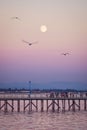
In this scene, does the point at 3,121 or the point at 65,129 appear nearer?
the point at 65,129

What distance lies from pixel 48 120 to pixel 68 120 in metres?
1.93

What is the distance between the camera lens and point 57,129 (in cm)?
3092

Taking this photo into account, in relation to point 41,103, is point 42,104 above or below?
below

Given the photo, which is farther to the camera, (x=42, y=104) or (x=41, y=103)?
(x=42, y=104)

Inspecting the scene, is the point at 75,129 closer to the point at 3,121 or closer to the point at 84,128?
the point at 84,128

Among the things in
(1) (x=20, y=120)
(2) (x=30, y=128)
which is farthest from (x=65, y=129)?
(1) (x=20, y=120)

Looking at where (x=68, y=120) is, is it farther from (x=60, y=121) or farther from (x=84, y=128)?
(x=84, y=128)

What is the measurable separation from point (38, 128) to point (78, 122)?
5.77 meters

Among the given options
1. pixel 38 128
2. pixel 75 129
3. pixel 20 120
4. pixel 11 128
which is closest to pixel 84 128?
pixel 75 129

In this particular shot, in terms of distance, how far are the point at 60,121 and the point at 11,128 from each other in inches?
287

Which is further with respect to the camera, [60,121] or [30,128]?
[60,121]

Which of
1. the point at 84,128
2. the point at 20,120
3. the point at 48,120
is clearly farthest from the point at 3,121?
the point at 84,128

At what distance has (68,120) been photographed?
38.2 metres

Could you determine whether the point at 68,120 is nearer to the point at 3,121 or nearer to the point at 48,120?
the point at 48,120
